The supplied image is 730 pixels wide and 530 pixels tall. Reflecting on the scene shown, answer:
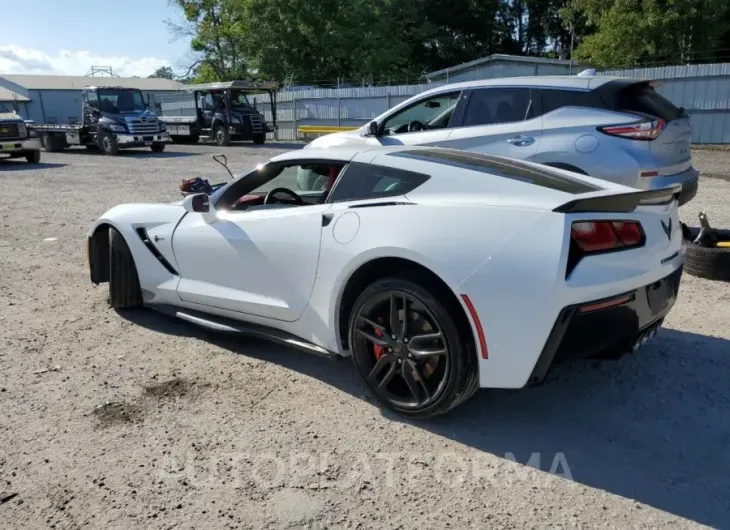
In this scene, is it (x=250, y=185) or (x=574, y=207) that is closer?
(x=574, y=207)

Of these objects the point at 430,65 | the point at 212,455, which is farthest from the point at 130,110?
the point at 430,65

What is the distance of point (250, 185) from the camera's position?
435 cm

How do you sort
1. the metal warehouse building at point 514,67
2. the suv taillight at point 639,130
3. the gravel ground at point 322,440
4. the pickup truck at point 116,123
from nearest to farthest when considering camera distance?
the gravel ground at point 322,440, the suv taillight at point 639,130, the pickup truck at point 116,123, the metal warehouse building at point 514,67

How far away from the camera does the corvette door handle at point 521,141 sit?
692 centimetres

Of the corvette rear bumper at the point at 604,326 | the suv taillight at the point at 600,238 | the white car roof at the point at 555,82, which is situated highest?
the white car roof at the point at 555,82

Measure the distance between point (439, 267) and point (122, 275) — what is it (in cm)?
297

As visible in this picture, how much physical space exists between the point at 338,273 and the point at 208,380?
117 centimetres

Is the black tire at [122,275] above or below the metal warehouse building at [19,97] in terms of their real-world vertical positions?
below

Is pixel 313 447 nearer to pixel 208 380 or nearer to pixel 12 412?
pixel 208 380

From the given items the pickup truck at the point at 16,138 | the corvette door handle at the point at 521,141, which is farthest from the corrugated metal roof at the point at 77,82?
the corvette door handle at the point at 521,141

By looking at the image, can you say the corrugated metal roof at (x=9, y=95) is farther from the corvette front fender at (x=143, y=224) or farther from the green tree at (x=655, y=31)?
the corvette front fender at (x=143, y=224)

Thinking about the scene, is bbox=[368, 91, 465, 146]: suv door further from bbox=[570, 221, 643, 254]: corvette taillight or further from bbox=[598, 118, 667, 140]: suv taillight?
bbox=[570, 221, 643, 254]: corvette taillight

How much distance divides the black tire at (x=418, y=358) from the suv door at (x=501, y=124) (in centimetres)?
413

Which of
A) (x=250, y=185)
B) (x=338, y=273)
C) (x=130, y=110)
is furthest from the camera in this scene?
(x=130, y=110)
